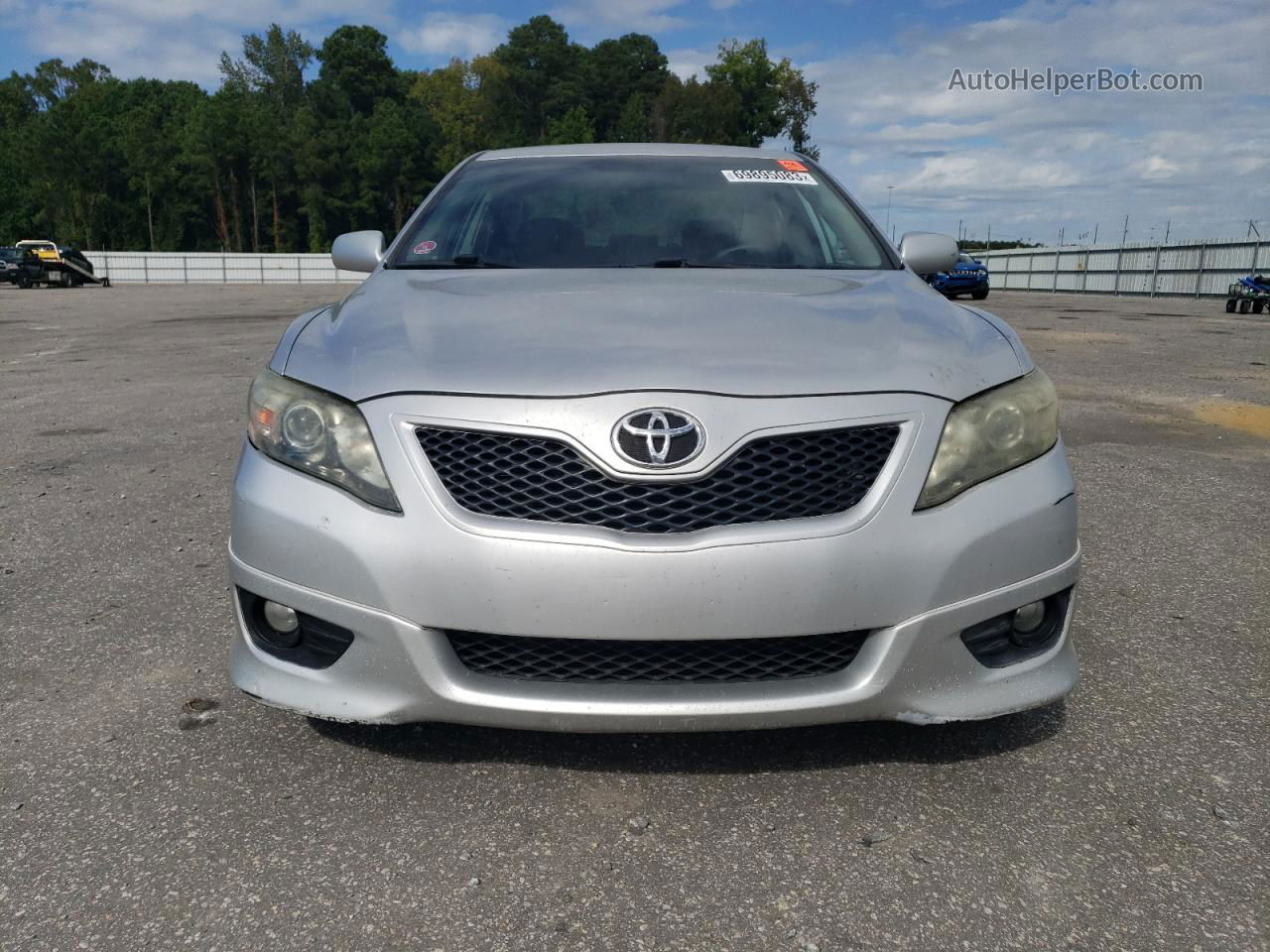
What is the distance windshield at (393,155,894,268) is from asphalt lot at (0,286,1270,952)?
53.7 inches

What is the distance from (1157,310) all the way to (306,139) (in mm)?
61754

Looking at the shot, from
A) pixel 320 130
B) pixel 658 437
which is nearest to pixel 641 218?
pixel 658 437

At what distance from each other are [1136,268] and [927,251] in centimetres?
3719

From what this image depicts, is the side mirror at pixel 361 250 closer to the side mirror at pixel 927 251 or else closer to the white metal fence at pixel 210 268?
the side mirror at pixel 927 251

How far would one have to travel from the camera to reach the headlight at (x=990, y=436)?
1.97 m

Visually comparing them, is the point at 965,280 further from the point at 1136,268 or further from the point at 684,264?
the point at 684,264

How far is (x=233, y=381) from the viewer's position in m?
8.77

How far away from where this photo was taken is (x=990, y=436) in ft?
6.77

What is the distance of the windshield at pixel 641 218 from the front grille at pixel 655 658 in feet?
4.60

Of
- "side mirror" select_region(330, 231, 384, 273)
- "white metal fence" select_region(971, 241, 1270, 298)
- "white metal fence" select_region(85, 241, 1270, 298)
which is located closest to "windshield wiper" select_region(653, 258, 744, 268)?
"side mirror" select_region(330, 231, 384, 273)

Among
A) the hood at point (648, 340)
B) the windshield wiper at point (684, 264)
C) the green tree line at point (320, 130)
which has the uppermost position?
the green tree line at point (320, 130)

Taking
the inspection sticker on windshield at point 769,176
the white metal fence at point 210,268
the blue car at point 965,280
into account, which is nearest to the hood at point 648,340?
the inspection sticker on windshield at point 769,176

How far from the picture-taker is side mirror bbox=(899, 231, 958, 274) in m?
3.38

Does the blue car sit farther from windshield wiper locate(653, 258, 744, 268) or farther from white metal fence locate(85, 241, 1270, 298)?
windshield wiper locate(653, 258, 744, 268)
